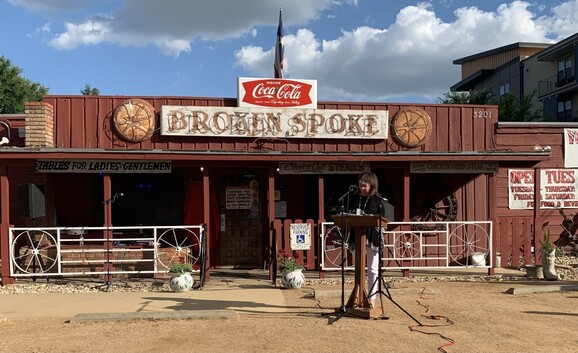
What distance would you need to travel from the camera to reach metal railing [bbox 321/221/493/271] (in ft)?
33.7

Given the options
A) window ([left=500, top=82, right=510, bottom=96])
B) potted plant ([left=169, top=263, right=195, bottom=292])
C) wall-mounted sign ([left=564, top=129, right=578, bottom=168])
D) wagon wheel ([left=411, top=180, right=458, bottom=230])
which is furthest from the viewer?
window ([left=500, top=82, right=510, bottom=96])

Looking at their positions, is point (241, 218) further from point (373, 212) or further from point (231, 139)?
point (373, 212)

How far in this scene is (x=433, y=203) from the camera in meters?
12.5

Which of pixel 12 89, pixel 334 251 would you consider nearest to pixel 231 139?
pixel 334 251

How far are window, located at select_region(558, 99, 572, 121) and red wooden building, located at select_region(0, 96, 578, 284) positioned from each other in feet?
77.6

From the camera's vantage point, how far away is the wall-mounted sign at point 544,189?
42.1 feet

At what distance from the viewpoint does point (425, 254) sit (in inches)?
475

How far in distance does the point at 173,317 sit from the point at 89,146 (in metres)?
5.76

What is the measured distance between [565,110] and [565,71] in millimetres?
2578

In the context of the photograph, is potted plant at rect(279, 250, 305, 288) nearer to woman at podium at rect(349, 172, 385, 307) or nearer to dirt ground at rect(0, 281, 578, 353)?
dirt ground at rect(0, 281, 578, 353)

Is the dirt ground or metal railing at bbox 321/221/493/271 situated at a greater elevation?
metal railing at bbox 321/221/493/271

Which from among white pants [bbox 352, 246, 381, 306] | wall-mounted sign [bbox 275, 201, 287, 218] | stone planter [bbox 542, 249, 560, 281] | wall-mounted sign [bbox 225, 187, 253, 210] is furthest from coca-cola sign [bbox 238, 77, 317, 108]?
stone planter [bbox 542, 249, 560, 281]

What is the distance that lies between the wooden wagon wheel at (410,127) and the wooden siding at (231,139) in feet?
0.50

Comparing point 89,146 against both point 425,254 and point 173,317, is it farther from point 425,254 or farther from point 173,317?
point 425,254
